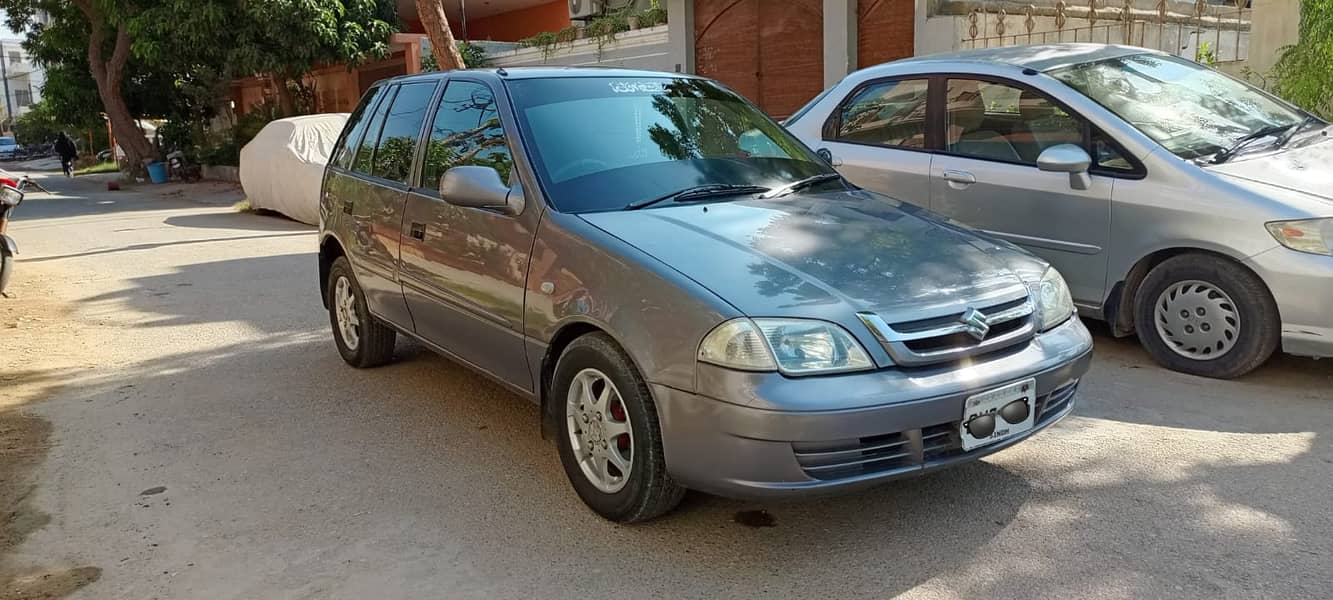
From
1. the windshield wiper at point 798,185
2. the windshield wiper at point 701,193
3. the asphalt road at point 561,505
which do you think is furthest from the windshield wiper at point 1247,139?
the windshield wiper at point 701,193

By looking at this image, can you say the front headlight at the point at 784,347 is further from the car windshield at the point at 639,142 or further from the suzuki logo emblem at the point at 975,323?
the car windshield at the point at 639,142

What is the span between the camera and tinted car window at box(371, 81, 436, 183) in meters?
5.04

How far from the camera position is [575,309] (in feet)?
11.8

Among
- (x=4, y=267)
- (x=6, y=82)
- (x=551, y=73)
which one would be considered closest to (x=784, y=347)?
(x=551, y=73)

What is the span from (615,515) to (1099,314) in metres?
3.32

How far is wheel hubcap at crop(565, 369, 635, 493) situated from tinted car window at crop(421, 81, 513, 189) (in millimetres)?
1057

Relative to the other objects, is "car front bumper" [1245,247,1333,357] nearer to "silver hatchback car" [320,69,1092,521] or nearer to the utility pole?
"silver hatchback car" [320,69,1092,521]

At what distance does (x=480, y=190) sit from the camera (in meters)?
3.95

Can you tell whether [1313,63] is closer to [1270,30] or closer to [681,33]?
[1270,30]

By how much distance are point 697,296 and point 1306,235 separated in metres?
3.26

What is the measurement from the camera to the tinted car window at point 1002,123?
566cm

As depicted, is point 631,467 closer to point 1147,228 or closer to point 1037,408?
point 1037,408

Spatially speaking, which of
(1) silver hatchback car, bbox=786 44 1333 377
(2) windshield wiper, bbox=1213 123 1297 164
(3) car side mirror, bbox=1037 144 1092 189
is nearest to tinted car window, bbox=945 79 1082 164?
(1) silver hatchback car, bbox=786 44 1333 377

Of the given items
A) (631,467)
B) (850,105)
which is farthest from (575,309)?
(850,105)
